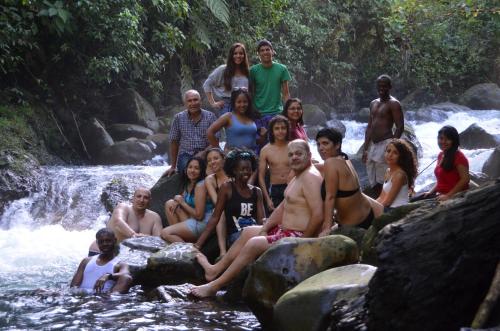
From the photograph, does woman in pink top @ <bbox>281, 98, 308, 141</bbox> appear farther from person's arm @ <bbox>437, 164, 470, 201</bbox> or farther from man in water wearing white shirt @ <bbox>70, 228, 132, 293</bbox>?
man in water wearing white shirt @ <bbox>70, 228, 132, 293</bbox>

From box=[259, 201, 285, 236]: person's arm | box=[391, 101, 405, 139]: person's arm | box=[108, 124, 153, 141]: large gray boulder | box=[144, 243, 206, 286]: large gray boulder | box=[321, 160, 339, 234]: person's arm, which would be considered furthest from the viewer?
box=[108, 124, 153, 141]: large gray boulder

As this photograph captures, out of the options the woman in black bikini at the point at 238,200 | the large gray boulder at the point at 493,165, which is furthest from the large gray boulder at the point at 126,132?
the woman in black bikini at the point at 238,200

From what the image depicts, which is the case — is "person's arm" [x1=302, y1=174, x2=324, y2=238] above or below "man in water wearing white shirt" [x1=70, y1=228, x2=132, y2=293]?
above

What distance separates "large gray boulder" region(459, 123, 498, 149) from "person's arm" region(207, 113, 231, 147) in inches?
372

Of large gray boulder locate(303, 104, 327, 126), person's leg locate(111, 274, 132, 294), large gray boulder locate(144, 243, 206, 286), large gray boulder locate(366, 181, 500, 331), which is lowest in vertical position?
person's leg locate(111, 274, 132, 294)

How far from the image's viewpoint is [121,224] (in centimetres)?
795

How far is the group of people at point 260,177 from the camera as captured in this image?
605 centimetres

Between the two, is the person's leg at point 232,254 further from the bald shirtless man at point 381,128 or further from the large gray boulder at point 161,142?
the large gray boulder at point 161,142

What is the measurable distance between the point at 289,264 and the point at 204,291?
48.5 inches

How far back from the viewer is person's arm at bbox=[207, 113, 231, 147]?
7984 millimetres

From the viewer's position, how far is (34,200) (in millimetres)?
11570

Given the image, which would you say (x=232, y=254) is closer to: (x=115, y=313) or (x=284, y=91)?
(x=115, y=313)

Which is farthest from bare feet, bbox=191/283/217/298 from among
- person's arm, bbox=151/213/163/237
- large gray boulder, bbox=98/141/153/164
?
large gray boulder, bbox=98/141/153/164

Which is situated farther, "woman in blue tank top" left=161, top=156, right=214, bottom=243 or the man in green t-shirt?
the man in green t-shirt
